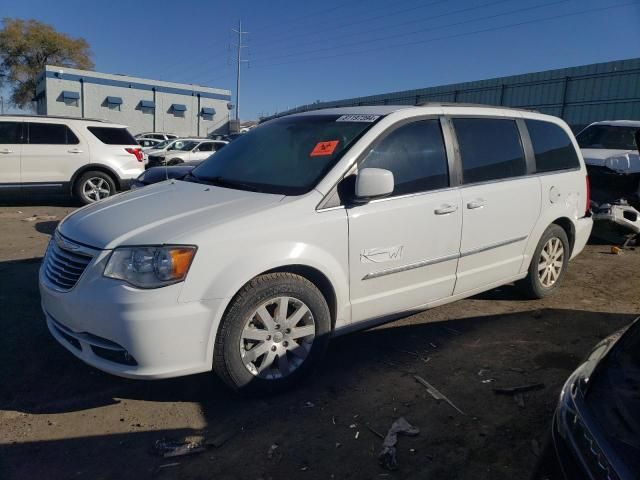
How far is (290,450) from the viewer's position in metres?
2.65

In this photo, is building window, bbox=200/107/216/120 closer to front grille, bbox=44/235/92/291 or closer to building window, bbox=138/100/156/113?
building window, bbox=138/100/156/113

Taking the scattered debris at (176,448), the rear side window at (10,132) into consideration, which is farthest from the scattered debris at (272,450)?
the rear side window at (10,132)

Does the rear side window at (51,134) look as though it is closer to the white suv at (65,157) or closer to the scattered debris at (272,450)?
the white suv at (65,157)

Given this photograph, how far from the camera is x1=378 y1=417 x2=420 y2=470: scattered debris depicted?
2.54m

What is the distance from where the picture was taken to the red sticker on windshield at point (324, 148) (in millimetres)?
3494

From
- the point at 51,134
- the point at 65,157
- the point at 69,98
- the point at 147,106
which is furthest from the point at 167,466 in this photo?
the point at 147,106

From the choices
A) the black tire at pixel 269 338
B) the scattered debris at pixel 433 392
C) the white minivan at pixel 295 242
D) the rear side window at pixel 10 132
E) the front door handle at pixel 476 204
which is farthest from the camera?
the rear side window at pixel 10 132

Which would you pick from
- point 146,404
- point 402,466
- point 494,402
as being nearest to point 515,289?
point 494,402

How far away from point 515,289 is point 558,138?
1.51m

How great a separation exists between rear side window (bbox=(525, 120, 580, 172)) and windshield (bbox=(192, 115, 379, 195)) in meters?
1.85

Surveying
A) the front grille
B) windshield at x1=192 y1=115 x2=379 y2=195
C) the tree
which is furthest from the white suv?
the tree

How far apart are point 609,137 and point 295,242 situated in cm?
825

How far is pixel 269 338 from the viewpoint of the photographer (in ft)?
10.0

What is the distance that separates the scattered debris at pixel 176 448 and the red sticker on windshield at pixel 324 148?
194 cm
